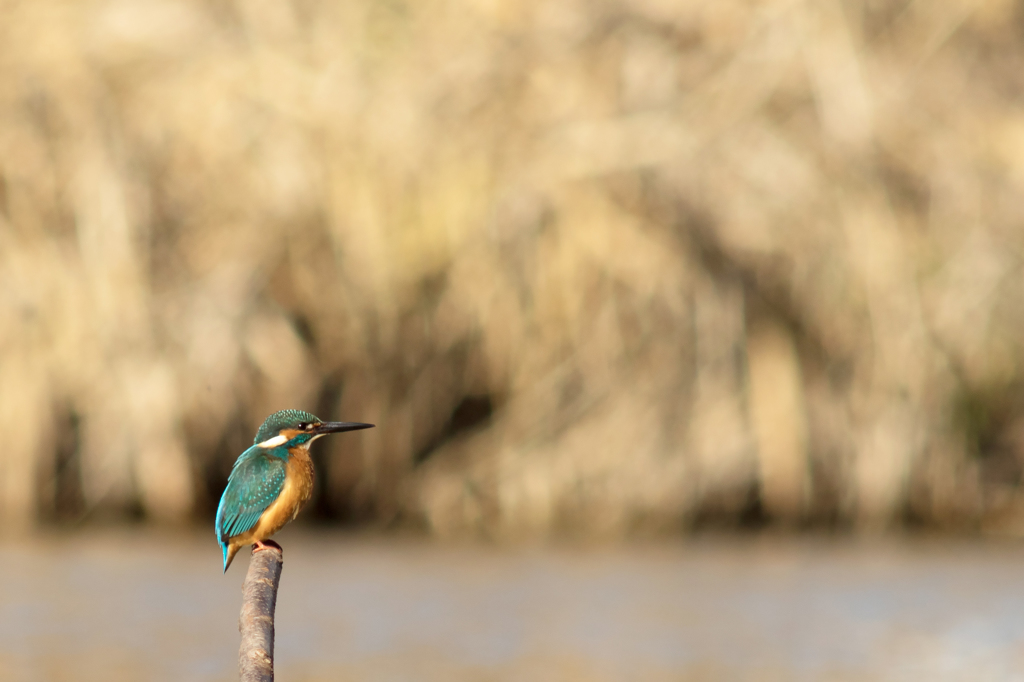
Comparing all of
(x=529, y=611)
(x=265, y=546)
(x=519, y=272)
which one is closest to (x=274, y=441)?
(x=265, y=546)

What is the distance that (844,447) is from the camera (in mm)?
10758

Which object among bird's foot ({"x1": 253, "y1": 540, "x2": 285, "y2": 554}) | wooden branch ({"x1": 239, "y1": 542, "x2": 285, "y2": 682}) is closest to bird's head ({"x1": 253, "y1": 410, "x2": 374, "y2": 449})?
bird's foot ({"x1": 253, "y1": 540, "x2": 285, "y2": 554})

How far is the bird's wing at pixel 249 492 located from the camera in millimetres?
3658

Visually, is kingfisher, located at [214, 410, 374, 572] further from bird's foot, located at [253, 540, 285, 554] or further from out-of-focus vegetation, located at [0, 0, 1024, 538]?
out-of-focus vegetation, located at [0, 0, 1024, 538]

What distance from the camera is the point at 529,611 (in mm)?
8773

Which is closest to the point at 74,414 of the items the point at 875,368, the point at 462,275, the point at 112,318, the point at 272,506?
the point at 112,318

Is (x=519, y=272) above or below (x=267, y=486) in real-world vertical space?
above

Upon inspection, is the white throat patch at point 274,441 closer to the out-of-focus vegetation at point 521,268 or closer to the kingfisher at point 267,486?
the kingfisher at point 267,486

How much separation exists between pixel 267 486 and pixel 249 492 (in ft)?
0.14

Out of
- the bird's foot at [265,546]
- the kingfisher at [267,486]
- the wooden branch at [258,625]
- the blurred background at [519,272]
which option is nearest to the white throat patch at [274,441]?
the kingfisher at [267,486]

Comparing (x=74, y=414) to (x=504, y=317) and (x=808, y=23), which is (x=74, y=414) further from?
(x=808, y=23)

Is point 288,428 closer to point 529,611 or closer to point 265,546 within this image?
point 265,546

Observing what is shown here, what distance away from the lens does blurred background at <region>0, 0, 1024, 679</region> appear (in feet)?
35.0

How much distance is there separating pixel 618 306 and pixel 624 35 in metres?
1.97
